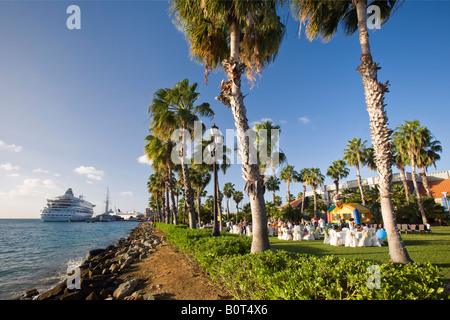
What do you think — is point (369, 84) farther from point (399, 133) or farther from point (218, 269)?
point (399, 133)

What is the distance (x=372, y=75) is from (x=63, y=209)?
126 meters

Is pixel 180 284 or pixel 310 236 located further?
pixel 310 236

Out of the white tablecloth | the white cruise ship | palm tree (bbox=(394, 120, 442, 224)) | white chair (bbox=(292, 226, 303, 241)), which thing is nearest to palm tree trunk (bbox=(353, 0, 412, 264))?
the white tablecloth

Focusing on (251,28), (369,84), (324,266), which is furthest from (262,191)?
(251,28)

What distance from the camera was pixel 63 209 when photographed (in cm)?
9912

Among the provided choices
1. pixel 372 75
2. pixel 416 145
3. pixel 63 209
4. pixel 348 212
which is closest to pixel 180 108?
pixel 372 75

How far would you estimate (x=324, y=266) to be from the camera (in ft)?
10.0

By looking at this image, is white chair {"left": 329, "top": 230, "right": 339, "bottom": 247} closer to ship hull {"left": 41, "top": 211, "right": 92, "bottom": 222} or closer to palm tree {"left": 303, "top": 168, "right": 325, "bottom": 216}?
palm tree {"left": 303, "top": 168, "right": 325, "bottom": 216}

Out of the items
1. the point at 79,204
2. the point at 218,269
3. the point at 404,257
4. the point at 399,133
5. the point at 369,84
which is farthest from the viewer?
the point at 79,204

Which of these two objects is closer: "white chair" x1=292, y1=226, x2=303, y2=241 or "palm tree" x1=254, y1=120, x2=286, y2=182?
"white chair" x1=292, y1=226, x2=303, y2=241

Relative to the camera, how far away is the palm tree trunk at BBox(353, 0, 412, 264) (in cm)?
575

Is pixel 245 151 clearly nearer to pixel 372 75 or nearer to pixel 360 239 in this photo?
pixel 372 75

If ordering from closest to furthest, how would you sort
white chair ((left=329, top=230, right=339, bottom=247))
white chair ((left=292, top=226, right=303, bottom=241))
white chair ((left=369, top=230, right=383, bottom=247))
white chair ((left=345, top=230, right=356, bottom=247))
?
white chair ((left=369, top=230, right=383, bottom=247)) → white chair ((left=345, top=230, right=356, bottom=247)) → white chair ((left=329, top=230, right=339, bottom=247)) → white chair ((left=292, top=226, right=303, bottom=241))
